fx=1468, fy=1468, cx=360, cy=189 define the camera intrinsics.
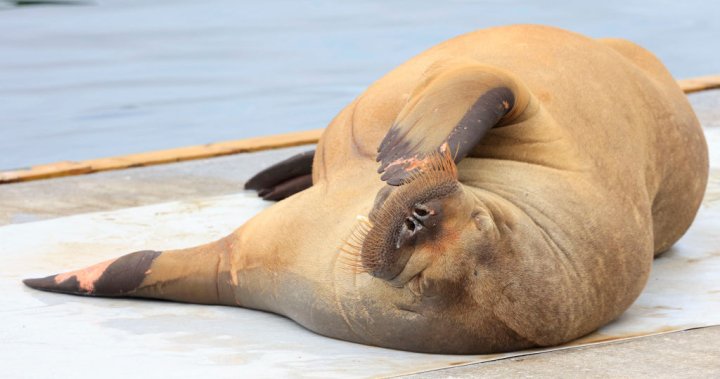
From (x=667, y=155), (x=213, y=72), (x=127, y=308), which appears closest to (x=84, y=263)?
(x=127, y=308)

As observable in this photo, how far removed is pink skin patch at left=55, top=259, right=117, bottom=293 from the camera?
4.17 meters

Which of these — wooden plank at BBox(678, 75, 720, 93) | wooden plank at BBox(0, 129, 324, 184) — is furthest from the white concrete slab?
wooden plank at BBox(678, 75, 720, 93)

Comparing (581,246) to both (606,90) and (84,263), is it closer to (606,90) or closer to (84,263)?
(606,90)

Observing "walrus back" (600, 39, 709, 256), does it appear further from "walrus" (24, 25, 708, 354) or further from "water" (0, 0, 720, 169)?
"water" (0, 0, 720, 169)

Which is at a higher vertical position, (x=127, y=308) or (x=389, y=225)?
(x=389, y=225)

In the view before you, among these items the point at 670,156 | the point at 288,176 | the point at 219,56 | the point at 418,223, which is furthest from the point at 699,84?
the point at 418,223

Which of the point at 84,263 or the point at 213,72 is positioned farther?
the point at 213,72

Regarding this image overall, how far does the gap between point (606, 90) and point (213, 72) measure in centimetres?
648

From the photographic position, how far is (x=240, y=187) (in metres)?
5.82

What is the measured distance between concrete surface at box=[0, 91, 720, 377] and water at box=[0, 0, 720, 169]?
1.59 meters

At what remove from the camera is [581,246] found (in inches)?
138

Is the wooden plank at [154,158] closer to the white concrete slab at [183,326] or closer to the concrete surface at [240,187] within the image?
the concrete surface at [240,187]

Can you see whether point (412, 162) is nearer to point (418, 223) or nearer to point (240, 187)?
point (418, 223)

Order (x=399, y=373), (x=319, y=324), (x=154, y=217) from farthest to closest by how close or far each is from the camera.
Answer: (x=154, y=217), (x=319, y=324), (x=399, y=373)
